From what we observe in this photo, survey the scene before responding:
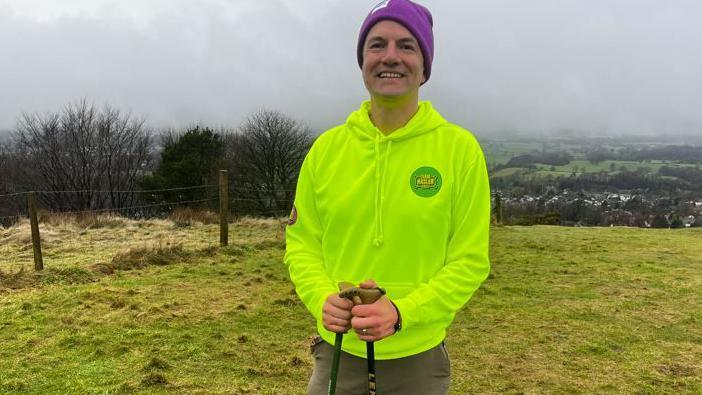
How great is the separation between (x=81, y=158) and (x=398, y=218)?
3455 cm

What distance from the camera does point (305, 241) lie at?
5.29 feet

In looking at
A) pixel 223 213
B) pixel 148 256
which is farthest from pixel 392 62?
pixel 223 213

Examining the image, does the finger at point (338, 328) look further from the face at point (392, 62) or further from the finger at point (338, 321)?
the face at point (392, 62)

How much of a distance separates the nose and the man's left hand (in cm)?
69

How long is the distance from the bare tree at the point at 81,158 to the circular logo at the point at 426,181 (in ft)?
104

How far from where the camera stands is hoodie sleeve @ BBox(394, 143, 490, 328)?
1.34 m

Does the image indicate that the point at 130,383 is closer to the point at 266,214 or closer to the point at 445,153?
the point at 445,153

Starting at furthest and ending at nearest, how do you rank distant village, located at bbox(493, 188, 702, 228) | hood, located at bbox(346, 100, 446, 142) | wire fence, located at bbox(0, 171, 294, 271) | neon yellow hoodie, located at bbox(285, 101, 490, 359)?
distant village, located at bbox(493, 188, 702, 228), wire fence, located at bbox(0, 171, 294, 271), hood, located at bbox(346, 100, 446, 142), neon yellow hoodie, located at bbox(285, 101, 490, 359)

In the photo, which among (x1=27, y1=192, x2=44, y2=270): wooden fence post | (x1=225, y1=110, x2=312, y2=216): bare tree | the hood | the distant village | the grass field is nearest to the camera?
the hood

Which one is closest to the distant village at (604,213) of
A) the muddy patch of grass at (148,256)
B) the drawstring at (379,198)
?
the muddy patch of grass at (148,256)

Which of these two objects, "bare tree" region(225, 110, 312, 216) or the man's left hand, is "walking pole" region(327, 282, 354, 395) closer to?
the man's left hand

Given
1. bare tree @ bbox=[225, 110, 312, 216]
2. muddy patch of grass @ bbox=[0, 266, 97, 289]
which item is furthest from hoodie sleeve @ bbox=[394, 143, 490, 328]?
bare tree @ bbox=[225, 110, 312, 216]

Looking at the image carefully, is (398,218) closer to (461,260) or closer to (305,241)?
(461,260)

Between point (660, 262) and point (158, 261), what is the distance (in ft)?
27.9
